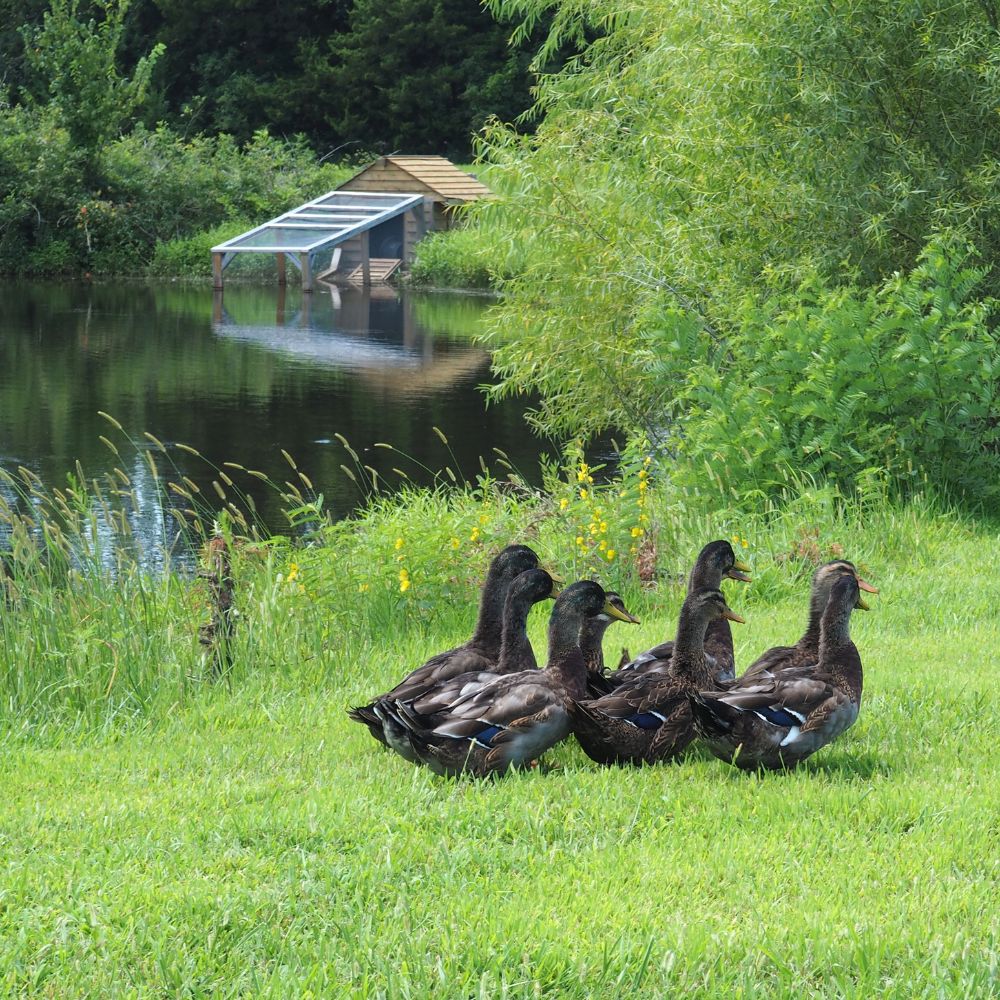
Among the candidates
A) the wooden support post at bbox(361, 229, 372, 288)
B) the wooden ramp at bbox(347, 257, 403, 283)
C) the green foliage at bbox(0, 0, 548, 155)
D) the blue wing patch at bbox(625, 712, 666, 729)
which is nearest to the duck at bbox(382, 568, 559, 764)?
the blue wing patch at bbox(625, 712, 666, 729)

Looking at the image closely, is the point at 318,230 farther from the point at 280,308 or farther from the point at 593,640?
the point at 593,640

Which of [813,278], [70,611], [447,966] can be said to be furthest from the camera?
[813,278]

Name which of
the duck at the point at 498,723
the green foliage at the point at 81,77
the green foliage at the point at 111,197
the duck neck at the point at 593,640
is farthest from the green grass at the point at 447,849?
the green foliage at the point at 81,77

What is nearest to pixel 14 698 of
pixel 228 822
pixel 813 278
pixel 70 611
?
pixel 70 611

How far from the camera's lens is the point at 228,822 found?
16.4ft

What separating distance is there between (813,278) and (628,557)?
3.53 m

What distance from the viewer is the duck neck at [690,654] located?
5758 mm

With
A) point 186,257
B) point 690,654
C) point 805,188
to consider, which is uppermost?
point 805,188

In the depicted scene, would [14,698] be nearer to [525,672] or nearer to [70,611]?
[70,611]

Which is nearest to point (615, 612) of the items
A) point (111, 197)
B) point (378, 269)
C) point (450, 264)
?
point (450, 264)

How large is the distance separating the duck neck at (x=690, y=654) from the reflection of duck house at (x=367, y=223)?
121ft

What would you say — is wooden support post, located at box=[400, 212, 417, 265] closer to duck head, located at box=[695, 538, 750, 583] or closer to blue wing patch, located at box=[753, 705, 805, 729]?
duck head, located at box=[695, 538, 750, 583]

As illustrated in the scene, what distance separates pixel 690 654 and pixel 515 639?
74 cm

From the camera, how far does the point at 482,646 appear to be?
6375 millimetres
